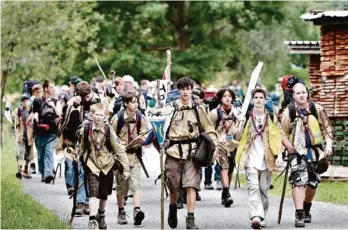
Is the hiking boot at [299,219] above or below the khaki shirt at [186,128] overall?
below

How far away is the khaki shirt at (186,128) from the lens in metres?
13.4

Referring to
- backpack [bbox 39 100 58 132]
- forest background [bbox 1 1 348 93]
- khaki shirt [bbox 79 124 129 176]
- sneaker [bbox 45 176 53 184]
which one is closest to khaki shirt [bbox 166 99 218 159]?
khaki shirt [bbox 79 124 129 176]

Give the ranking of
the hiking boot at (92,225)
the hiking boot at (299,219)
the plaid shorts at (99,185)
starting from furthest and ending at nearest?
the hiking boot at (299,219) < the plaid shorts at (99,185) < the hiking boot at (92,225)

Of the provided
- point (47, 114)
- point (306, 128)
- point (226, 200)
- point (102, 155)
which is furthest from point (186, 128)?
point (47, 114)

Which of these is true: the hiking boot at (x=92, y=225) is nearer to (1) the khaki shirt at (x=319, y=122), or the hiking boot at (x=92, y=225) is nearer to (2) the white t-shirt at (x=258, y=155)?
(2) the white t-shirt at (x=258, y=155)

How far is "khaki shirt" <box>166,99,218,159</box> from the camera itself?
1344 centimetres

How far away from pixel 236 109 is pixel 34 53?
598 inches

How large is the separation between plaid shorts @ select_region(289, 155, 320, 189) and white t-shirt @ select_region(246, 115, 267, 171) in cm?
38

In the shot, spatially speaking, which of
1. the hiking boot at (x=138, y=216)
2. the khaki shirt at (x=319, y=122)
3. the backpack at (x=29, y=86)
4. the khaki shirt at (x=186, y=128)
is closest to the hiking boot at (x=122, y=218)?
the hiking boot at (x=138, y=216)

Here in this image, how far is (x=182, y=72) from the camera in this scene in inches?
1884

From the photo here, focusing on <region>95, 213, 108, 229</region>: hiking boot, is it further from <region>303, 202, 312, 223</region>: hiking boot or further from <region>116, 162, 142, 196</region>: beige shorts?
<region>303, 202, 312, 223</region>: hiking boot

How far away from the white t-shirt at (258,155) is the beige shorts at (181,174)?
714 mm

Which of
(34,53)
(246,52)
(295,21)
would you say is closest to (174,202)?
(34,53)

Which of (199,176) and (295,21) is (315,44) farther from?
(295,21)
